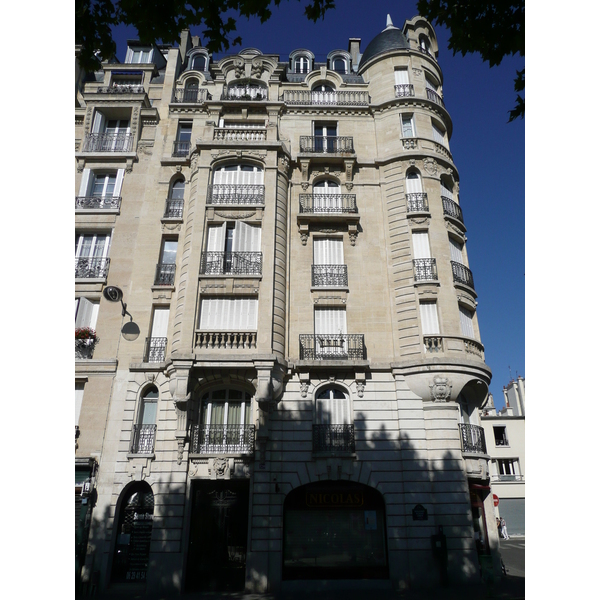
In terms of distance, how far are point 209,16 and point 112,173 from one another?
15.2 meters

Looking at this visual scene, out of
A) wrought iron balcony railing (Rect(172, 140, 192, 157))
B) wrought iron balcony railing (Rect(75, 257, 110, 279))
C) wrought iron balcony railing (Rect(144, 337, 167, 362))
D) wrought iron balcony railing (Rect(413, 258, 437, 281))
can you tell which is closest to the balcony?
wrought iron balcony railing (Rect(172, 140, 192, 157))

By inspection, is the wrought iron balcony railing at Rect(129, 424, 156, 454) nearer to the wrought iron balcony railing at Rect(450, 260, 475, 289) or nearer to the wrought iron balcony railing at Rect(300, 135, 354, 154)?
the wrought iron balcony railing at Rect(450, 260, 475, 289)

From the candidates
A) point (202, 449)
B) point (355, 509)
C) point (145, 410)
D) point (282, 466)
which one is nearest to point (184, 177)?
point (145, 410)

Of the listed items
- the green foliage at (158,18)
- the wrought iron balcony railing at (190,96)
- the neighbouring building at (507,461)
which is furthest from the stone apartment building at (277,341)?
the neighbouring building at (507,461)

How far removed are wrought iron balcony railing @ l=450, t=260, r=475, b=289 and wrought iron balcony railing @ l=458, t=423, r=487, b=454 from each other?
5625mm

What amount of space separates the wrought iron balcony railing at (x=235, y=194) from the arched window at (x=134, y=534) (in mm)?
11155

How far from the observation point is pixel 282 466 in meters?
14.8

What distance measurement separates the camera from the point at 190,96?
22516mm

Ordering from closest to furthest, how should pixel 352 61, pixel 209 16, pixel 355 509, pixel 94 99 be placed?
pixel 209 16 < pixel 355 509 < pixel 94 99 < pixel 352 61

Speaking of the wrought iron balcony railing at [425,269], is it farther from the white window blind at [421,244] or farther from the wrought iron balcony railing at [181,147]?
the wrought iron balcony railing at [181,147]

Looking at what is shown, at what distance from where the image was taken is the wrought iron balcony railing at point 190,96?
22.3 meters

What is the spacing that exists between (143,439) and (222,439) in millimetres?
2777

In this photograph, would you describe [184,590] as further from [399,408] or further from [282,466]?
[399,408]

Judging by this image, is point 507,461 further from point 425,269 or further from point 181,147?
point 181,147
